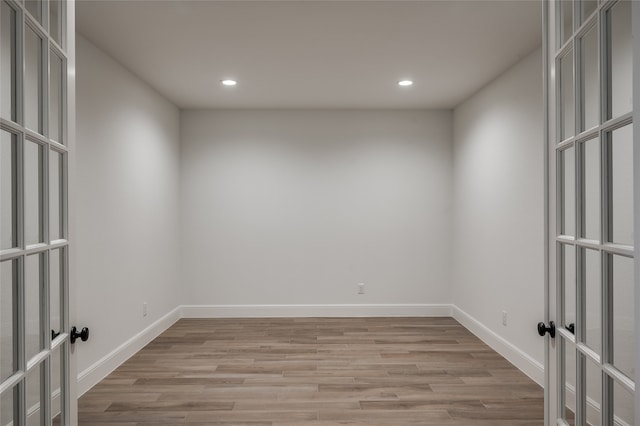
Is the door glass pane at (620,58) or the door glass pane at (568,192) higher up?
the door glass pane at (620,58)

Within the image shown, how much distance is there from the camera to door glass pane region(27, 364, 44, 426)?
1200 mm

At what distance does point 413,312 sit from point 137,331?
3062mm

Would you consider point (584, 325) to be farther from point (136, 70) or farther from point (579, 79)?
point (136, 70)

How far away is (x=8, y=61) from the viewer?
3.65ft

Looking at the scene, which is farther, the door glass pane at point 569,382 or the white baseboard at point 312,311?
the white baseboard at point 312,311

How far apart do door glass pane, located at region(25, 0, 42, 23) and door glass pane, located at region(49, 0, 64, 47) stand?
7 centimetres

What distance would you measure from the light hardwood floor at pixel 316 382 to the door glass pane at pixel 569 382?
1.35 meters

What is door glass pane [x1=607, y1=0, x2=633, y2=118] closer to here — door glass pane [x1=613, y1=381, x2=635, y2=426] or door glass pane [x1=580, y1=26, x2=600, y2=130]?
door glass pane [x1=580, y1=26, x2=600, y2=130]

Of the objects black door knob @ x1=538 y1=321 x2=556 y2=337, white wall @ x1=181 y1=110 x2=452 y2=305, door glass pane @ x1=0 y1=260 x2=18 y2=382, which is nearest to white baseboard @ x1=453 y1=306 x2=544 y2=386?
white wall @ x1=181 y1=110 x2=452 y2=305

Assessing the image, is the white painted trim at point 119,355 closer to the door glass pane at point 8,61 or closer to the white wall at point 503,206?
the door glass pane at point 8,61

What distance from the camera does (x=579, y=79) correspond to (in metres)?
1.33

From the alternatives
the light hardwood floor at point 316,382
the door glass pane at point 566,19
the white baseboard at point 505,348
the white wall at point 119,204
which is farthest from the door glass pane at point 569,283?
the white wall at point 119,204

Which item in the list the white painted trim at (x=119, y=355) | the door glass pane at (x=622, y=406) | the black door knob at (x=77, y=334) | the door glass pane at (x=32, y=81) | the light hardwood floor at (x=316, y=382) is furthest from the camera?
the white painted trim at (x=119, y=355)

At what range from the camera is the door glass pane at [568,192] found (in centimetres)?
138
